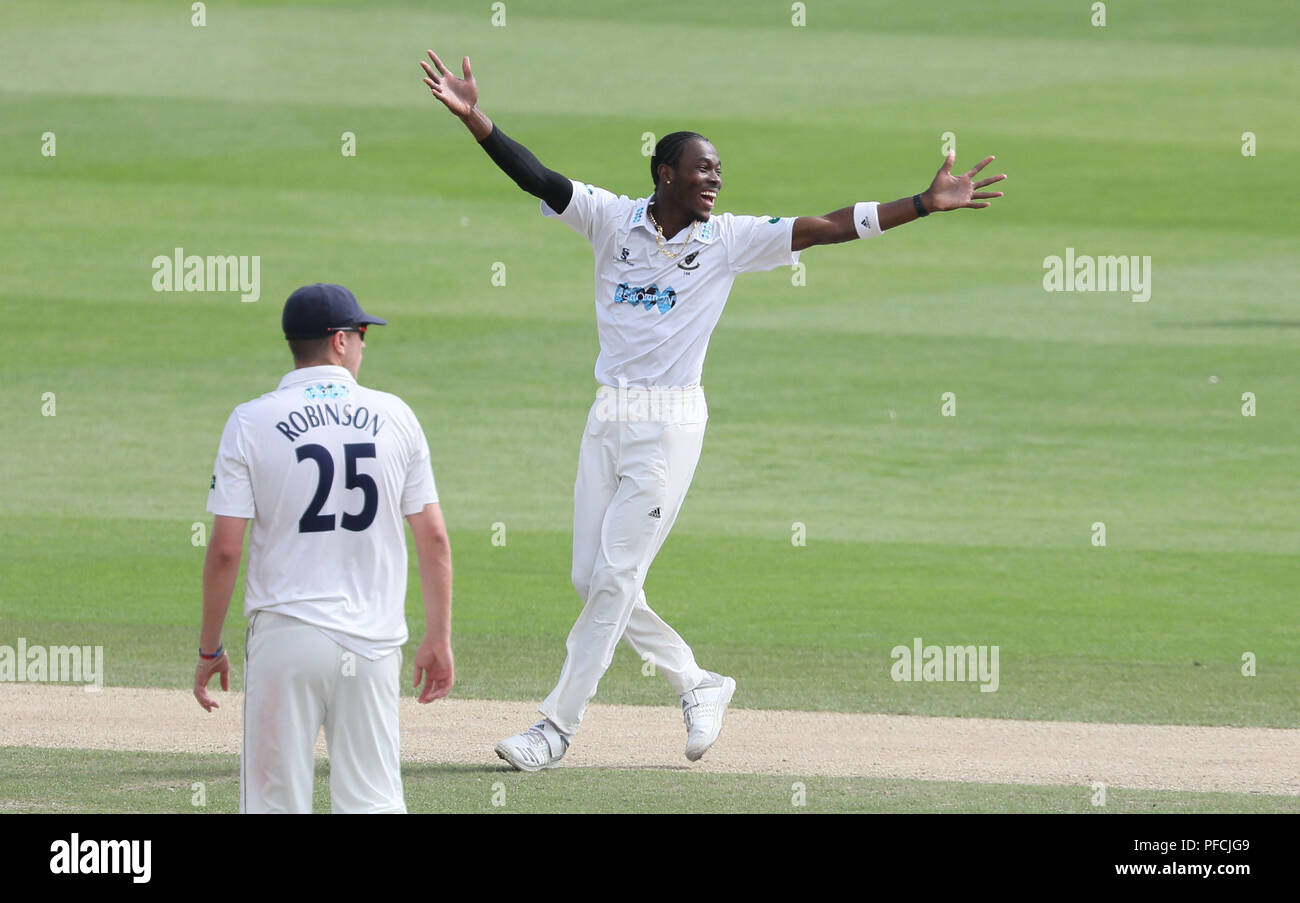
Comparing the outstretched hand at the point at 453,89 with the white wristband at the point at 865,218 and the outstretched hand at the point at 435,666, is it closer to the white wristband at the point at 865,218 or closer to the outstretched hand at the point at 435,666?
the white wristband at the point at 865,218

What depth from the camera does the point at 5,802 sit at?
6.63 metres

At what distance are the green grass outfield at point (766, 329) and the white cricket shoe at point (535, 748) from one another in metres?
0.19

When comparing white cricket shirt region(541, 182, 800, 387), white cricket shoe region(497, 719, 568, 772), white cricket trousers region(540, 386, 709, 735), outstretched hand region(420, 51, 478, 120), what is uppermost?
outstretched hand region(420, 51, 478, 120)

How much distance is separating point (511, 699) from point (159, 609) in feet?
10.2

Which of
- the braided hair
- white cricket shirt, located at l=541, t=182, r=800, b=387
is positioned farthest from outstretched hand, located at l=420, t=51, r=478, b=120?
the braided hair

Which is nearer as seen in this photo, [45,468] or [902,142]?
[45,468]

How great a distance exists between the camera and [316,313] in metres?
5.29

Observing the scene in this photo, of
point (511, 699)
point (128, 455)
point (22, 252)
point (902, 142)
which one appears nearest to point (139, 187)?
point (22, 252)

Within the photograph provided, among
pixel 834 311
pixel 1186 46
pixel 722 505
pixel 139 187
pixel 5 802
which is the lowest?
pixel 5 802

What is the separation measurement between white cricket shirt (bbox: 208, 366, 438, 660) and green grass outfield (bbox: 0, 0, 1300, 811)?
226 centimetres

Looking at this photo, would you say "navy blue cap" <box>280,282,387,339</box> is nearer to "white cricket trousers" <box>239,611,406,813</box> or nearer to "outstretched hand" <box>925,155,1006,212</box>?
"white cricket trousers" <box>239,611,406,813</box>

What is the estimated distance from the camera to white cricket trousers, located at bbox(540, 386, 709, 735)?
7.47m

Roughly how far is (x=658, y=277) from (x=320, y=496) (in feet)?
9.00

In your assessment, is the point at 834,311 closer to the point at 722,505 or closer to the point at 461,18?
the point at 722,505
